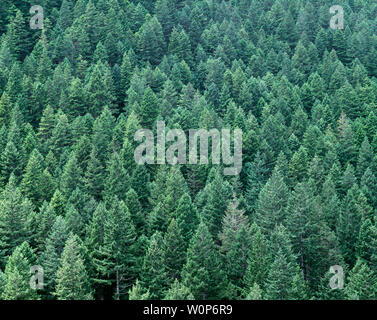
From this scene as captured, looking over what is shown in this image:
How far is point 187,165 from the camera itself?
68875 mm

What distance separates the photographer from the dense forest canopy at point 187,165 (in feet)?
158

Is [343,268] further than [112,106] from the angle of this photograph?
No

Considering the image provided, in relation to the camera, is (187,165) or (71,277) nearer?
(71,277)

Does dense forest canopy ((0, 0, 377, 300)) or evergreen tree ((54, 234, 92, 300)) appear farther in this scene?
dense forest canopy ((0, 0, 377, 300))

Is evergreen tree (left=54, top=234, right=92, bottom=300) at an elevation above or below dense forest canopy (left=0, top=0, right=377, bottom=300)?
below

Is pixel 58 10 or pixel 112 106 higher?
pixel 58 10

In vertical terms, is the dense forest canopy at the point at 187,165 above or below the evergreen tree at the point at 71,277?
above

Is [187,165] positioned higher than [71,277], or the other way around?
[187,165]

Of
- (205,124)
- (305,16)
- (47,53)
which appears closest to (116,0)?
(47,53)

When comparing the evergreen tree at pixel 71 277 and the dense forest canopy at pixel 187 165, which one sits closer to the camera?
the evergreen tree at pixel 71 277

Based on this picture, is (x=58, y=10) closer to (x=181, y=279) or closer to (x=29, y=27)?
(x=29, y=27)

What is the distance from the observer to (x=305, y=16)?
128 meters

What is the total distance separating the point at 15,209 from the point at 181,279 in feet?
52.6

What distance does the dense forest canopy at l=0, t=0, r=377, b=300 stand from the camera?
4825 centimetres
